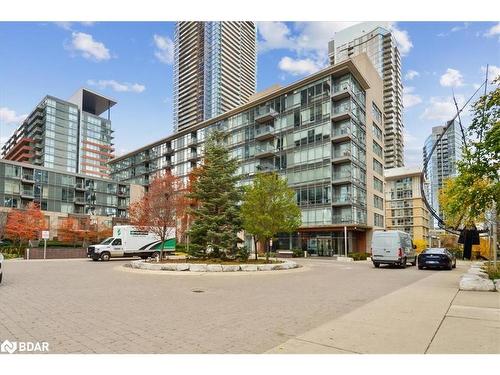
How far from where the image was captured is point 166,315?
8.50m

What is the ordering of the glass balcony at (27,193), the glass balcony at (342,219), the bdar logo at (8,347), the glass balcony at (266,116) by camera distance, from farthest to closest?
the glass balcony at (27,193), the glass balcony at (266,116), the glass balcony at (342,219), the bdar logo at (8,347)

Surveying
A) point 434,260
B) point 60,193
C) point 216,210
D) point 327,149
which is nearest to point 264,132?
point 327,149

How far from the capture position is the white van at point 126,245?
35.2 metres

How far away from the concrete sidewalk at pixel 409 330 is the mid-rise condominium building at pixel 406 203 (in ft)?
319

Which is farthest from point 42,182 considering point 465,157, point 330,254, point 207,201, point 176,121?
point 176,121

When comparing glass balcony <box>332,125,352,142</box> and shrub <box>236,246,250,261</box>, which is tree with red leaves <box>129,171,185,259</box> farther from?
glass balcony <box>332,125,352,142</box>

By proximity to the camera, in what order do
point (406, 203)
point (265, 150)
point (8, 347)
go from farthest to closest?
point (406, 203), point (265, 150), point (8, 347)

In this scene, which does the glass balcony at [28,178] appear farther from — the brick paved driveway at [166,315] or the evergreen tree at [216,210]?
the brick paved driveway at [166,315]

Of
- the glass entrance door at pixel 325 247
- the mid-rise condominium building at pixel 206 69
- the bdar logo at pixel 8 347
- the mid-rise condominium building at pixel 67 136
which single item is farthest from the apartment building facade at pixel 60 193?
the mid-rise condominium building at pixel 206 69

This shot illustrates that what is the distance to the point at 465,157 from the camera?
15.2 metres

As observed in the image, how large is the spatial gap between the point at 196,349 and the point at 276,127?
53967mm

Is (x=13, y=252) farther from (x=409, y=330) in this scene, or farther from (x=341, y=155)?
(x=409, y=330)

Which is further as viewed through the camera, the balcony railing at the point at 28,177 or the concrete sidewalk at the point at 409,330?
the balcony railing at the point at 28,177

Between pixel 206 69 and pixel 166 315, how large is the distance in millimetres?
162583
